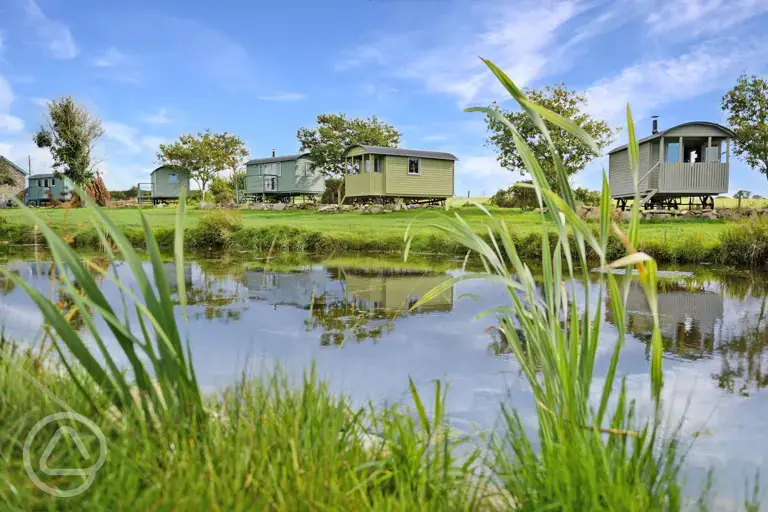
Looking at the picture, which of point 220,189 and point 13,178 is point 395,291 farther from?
point 13,178

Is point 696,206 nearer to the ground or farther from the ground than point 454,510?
farther from the ground

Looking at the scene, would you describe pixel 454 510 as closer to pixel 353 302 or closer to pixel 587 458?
pixel 587 458

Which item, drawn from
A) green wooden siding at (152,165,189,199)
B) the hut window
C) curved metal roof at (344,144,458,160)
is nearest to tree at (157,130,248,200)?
green wooden siding at (152,165,189,199)

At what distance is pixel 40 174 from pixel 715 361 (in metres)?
55.0

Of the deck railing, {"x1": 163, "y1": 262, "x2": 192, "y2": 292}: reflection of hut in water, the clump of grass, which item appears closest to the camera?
{"x1": 163, "y1": 262, "x2": 192, "y2": 292}: reflection of hut in water

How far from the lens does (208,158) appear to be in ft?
133

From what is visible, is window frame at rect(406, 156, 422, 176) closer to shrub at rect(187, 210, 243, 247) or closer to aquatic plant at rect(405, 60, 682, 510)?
shrub at rect(187, 210, 243, 247)

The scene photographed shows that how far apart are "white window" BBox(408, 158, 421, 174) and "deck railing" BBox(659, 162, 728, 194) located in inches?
439

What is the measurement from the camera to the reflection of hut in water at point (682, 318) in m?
4.30

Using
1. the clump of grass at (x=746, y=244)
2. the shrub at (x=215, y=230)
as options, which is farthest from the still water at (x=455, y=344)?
the shrub at (x=215, y=230)

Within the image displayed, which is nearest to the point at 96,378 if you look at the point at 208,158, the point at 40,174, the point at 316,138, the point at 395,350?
the point at 395,350

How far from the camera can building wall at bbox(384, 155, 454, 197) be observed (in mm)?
26078

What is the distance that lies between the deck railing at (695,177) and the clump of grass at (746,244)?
34.7ft

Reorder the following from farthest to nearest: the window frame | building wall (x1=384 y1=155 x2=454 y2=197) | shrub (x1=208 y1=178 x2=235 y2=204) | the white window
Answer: shrub (x1=208 y1=178 x2=235 y2=204)
the white window
the window frame
building wall (x1=384 y1=155 x2=454 y2=197)
